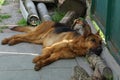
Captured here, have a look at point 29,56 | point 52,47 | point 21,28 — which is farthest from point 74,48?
point 21,28

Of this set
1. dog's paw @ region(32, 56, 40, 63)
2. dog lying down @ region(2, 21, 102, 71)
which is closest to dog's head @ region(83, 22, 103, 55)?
dog lying down @ region(2, 21, 102, 71)

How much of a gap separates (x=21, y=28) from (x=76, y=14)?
5.24ft

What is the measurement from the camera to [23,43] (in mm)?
7625

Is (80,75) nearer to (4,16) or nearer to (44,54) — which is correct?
(44,54)

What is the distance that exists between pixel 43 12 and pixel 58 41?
252 centimetres

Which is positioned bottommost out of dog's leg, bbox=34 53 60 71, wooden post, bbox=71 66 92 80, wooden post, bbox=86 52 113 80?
dog's leg, bbox=34 53 60 71

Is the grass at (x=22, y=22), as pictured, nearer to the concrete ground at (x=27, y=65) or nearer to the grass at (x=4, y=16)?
the grass at (x=4, y=16)

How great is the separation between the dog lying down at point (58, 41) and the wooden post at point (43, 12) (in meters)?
1.28

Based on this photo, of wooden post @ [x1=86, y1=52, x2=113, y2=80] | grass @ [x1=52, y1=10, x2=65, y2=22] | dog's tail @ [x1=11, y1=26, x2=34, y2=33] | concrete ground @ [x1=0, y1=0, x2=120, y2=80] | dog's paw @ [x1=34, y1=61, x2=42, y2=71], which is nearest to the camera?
wooden post @ [x1=86, y1=52, x2=113, y2=80]

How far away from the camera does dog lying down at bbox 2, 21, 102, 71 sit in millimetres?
6496

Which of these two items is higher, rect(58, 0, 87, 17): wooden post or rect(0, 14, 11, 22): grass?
rect(58, 0, 87, 17): wooden post

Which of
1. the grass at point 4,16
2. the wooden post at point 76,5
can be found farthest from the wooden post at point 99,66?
the grass at point 4,16

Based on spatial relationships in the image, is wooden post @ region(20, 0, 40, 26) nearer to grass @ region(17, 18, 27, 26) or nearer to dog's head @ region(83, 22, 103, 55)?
grass @ region(17, 18, 27, 26)

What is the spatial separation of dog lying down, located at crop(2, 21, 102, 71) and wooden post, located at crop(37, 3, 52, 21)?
128 cm
